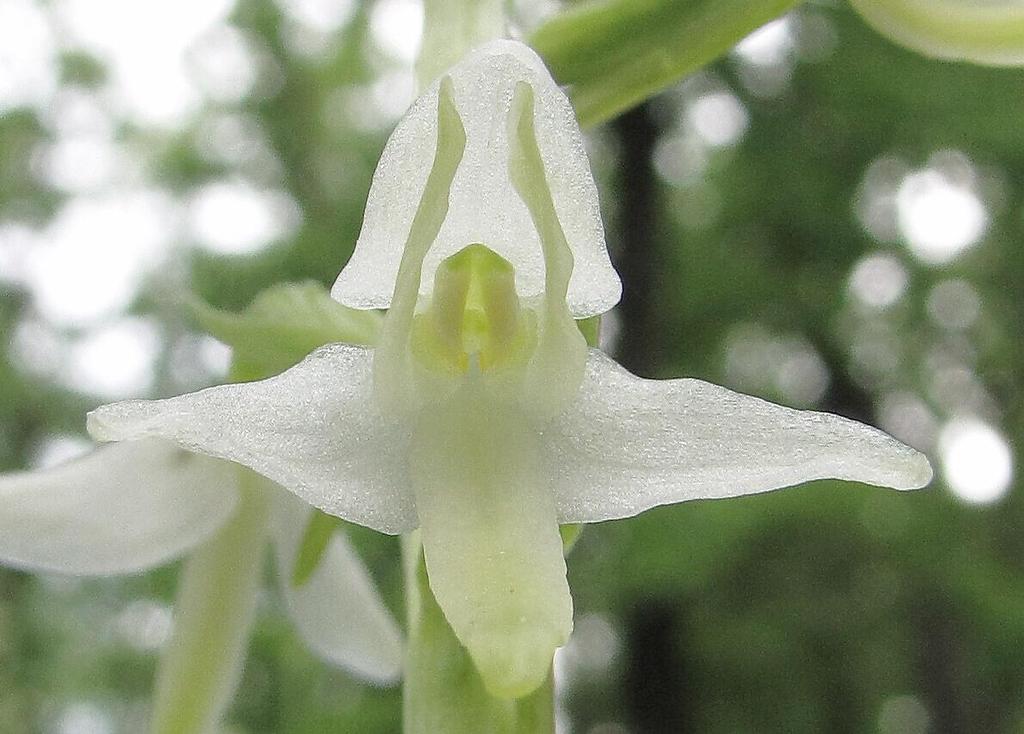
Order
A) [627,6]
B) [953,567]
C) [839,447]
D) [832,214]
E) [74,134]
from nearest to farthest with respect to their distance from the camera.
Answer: [839,447], [627,6], [953,567], [832,214], [74,134]

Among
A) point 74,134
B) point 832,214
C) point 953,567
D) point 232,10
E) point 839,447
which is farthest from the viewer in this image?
point 74,134

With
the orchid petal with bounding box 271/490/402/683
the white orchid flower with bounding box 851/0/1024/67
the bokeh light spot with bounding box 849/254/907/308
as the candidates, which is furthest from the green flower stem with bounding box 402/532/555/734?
the bokeh light spot with bounding box 849/254/907/308

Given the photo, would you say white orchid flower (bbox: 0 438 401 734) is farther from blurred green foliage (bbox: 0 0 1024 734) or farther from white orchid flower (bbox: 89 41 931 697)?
blurred green foliage (bbox: 0 0 1024 734)

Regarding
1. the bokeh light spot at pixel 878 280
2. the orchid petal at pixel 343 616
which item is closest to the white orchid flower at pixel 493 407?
the orchid petal at pixel 343 616

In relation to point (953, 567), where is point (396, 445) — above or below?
above

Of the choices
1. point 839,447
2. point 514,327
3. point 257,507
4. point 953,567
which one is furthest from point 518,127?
point 953,567

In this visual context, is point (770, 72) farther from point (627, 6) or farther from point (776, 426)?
point (776, 426)

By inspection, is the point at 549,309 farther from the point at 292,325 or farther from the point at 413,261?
the point at 292,325
